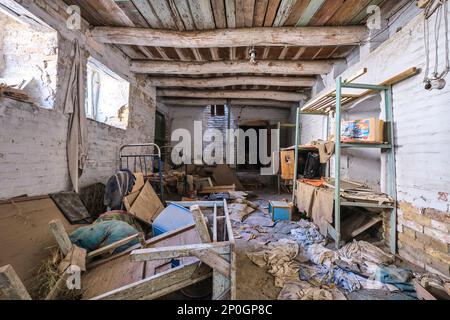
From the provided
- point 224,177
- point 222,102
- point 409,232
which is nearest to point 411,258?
point 409,232

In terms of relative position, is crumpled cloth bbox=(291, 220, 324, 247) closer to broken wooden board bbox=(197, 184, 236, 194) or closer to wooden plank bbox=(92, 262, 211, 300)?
wooden plank bbox=(92, 262, 211, 300)

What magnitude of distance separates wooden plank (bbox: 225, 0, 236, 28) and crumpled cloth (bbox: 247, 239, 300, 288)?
3376 mm

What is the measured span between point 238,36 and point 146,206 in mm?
3331

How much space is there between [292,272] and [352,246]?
1.01 m

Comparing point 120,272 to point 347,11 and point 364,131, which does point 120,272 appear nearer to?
point 364,131

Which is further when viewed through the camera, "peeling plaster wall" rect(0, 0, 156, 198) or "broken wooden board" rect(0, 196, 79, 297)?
"peeling plaster wall" rect(0, 0, 156, 198)

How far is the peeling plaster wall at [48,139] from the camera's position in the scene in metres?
2.16

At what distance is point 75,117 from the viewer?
293 cm

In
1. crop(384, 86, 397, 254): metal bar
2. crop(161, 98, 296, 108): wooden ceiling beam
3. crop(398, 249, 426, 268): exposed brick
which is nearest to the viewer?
crop(398, 249, 426, 268): exposed brick

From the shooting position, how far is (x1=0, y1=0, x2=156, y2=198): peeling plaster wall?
216 centimetres

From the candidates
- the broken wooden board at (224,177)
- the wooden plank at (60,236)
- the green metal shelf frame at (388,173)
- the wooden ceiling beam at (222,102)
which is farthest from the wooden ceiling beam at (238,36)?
the broken wooden board at (224,177)

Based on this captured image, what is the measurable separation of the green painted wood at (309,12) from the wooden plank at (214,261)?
130 inches

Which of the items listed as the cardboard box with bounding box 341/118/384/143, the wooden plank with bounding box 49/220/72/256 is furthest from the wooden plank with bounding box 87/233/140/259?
the cardboard box with bounding box 341/118/384/143

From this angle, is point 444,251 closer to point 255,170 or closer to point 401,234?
point 401,234
